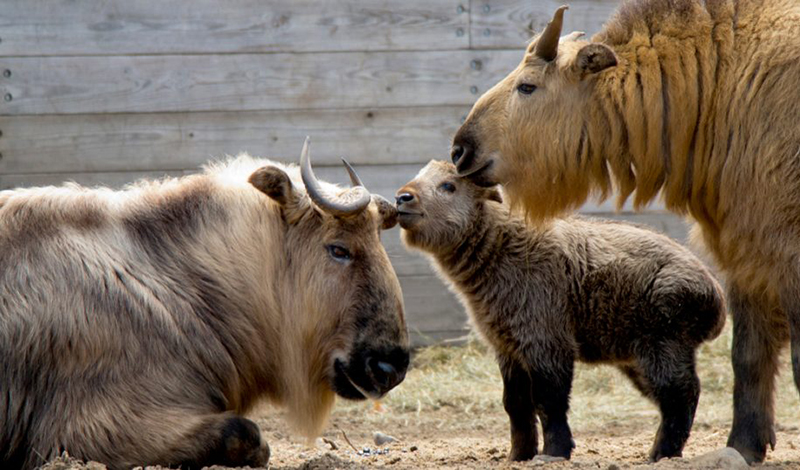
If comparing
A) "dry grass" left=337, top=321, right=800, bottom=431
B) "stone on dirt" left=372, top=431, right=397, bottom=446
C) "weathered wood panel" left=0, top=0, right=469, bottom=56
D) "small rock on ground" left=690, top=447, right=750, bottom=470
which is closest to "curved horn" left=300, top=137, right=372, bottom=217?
"small rock on ground" left=690, top=447, right=750, bottom=470

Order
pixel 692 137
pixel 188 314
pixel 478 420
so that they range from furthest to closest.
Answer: pixel 478 420, pixel 692 137, pixel 188 314

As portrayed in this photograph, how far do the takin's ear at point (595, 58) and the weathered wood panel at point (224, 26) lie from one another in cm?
308

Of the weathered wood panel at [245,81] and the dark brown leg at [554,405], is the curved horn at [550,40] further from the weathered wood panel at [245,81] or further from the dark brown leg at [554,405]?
the weathered wood panel at [245,81]

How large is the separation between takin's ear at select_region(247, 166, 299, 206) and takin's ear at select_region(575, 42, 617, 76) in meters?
1.20

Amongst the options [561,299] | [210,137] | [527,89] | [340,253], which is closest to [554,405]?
[561,299]

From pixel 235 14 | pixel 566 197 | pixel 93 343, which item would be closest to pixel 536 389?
pixel 566 197

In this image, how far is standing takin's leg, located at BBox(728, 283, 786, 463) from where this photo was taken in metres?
4.38

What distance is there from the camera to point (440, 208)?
5102 mm

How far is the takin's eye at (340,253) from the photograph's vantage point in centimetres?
414

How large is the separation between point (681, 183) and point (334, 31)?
11.1 ft

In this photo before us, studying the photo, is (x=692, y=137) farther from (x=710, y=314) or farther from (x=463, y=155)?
(x=710, y=314)

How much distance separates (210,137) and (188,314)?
3236mm

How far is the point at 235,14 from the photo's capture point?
6.99m

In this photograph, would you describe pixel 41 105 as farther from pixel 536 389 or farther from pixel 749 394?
pixel 749 394
